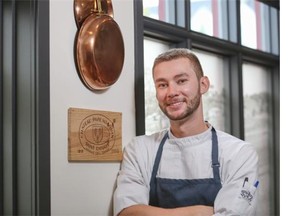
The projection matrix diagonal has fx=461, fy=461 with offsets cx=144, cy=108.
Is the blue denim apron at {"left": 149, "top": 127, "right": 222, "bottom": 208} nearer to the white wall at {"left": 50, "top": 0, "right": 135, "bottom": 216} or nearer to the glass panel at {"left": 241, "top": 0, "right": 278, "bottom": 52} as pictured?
the white wall at {"left": 50, "top": 0, "right": 135, "bottom": 216}

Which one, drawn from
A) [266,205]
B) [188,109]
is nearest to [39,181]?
[188,109]

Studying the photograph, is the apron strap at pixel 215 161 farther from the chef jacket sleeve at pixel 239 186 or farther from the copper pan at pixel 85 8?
the copper pan at pixel 85 8

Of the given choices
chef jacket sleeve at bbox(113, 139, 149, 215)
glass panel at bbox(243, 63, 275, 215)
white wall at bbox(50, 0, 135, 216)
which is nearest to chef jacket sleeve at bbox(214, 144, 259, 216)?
chef jacket sleeve at bbox(113, 139, 149, 215)

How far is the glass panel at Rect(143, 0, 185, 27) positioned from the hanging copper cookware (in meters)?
0.52

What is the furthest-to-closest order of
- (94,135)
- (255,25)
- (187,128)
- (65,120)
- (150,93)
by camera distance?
(255,25)
(150,93)
(187,128)
(94,135)
(65,120)

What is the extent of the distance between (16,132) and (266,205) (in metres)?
2.48

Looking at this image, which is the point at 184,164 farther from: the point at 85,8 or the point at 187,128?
the point at 85,8

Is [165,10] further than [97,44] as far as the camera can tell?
Yes

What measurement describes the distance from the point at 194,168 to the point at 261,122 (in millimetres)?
1857

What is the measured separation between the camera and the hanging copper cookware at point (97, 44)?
197 cm

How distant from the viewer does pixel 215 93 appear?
3.24 metres

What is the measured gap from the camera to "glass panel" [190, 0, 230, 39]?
9.78ft

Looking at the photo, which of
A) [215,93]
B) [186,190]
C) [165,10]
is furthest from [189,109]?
[215,93]

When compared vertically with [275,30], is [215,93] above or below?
below
